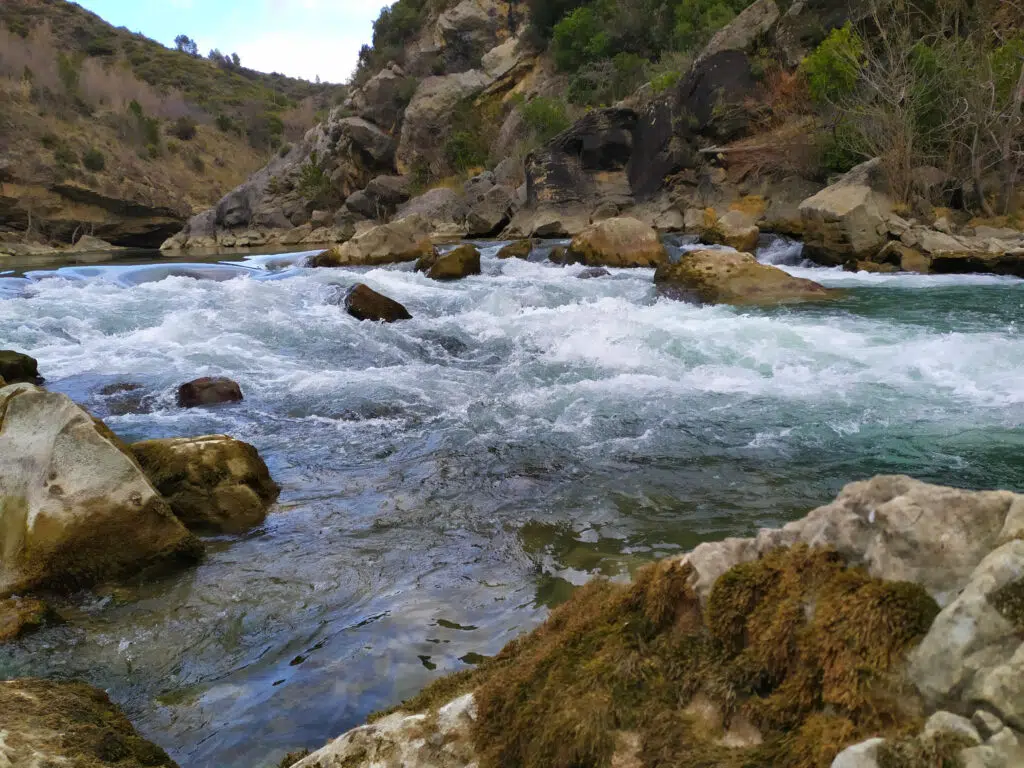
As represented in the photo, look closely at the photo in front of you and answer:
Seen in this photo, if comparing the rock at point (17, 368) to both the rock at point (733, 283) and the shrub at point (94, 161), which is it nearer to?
the rock at point (733, 283)

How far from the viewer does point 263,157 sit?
205 ft

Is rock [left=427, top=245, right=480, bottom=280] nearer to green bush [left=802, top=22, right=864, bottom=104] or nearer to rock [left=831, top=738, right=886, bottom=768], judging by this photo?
green bush [left=802, top=22, right=864, bottom=104]

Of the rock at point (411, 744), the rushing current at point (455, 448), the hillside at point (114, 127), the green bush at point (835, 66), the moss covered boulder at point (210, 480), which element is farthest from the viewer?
the hillside at point (114, 127)

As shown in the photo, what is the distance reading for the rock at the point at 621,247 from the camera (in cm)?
1616

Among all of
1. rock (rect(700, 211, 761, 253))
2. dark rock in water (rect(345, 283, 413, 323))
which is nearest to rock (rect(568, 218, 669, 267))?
rock (rect(700, 211, 761, 253))

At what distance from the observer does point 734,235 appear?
17547 mm

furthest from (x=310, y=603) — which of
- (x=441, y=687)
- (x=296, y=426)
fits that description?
(x=296, y=426)

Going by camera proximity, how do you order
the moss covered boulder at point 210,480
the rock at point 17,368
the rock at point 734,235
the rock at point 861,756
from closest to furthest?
the rock at point 861,756 < the moss covered boulder at point 210,480 < the rock at point 17,368 < the rock at point 734,235

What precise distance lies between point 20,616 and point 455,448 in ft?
10.4

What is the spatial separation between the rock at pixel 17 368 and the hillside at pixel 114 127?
34.1 metres

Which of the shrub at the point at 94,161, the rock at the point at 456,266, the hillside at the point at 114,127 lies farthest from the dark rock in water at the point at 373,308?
the shrub at the point at 94,161

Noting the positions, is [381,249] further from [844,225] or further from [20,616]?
[20,616]

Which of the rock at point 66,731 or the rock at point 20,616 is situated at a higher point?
the rock at point 66,731

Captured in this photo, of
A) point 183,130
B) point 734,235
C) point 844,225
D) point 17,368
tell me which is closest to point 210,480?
point 17,368
